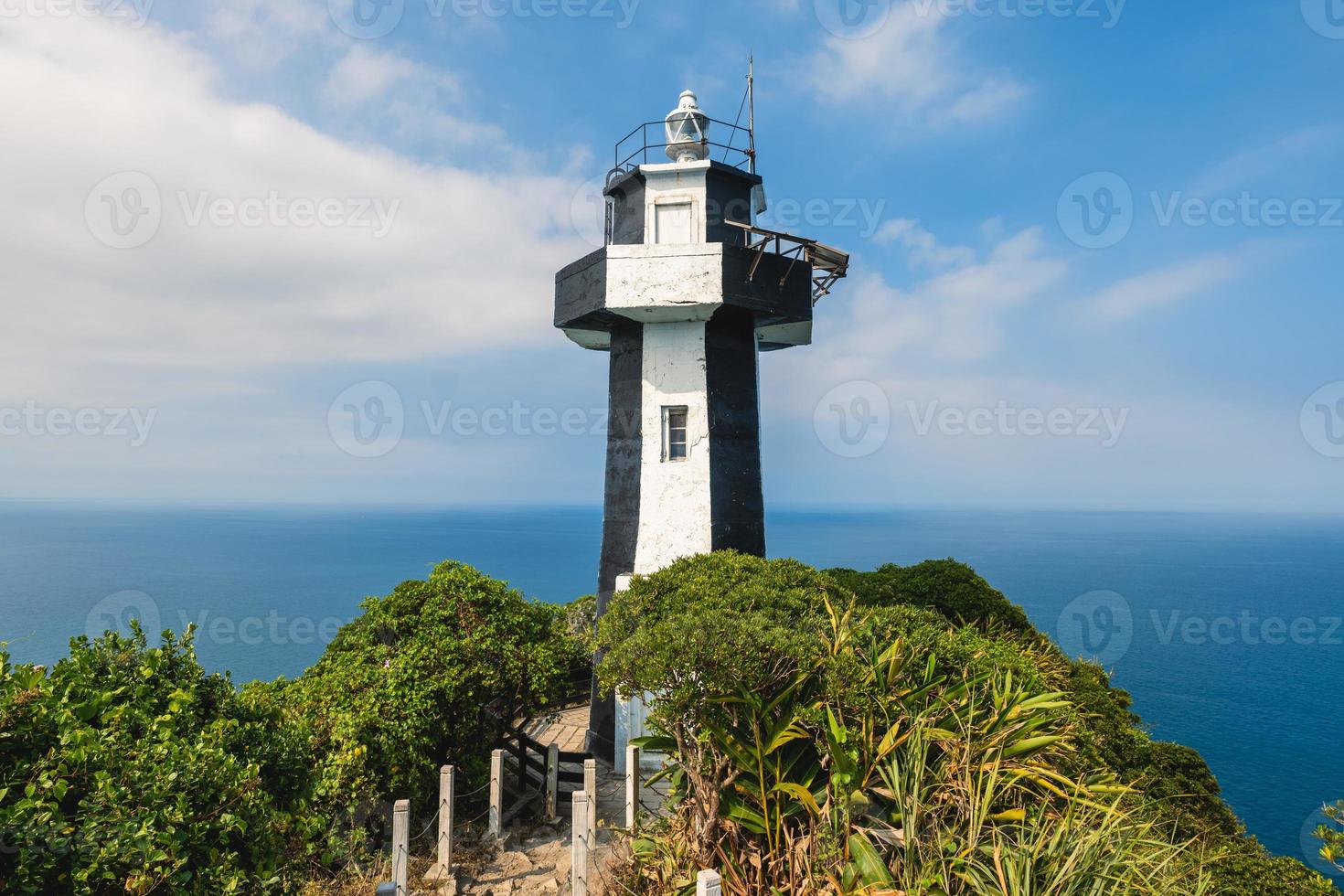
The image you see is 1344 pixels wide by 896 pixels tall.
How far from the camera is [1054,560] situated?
440ft

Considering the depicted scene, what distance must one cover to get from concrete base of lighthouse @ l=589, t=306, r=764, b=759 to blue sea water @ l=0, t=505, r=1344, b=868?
26.7ft

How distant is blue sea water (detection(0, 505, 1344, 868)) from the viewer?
118 feet

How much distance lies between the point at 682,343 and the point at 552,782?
7.46 metres

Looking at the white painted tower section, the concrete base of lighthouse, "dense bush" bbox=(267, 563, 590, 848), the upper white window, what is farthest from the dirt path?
the upper white window

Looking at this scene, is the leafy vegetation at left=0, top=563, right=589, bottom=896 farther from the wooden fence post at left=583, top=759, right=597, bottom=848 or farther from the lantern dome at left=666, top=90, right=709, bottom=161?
the lantern dome at left=666, top=90, right=709, bottom=161

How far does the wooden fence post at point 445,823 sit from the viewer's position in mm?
8102

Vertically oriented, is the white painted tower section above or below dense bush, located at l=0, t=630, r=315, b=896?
above

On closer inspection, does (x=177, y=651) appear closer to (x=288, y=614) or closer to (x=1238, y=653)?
(x=1238, y=653)

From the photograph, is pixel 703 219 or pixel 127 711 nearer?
pixel 127 711

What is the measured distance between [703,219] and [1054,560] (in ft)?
478

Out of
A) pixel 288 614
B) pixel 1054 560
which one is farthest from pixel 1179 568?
pixel 288 614

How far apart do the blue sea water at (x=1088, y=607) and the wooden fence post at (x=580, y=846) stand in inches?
215

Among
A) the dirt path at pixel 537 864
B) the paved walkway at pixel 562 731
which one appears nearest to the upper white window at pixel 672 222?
the paved walkway at pixel 562 731

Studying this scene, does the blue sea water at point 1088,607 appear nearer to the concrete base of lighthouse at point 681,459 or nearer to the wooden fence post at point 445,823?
the wooden fence post at point 445,823
